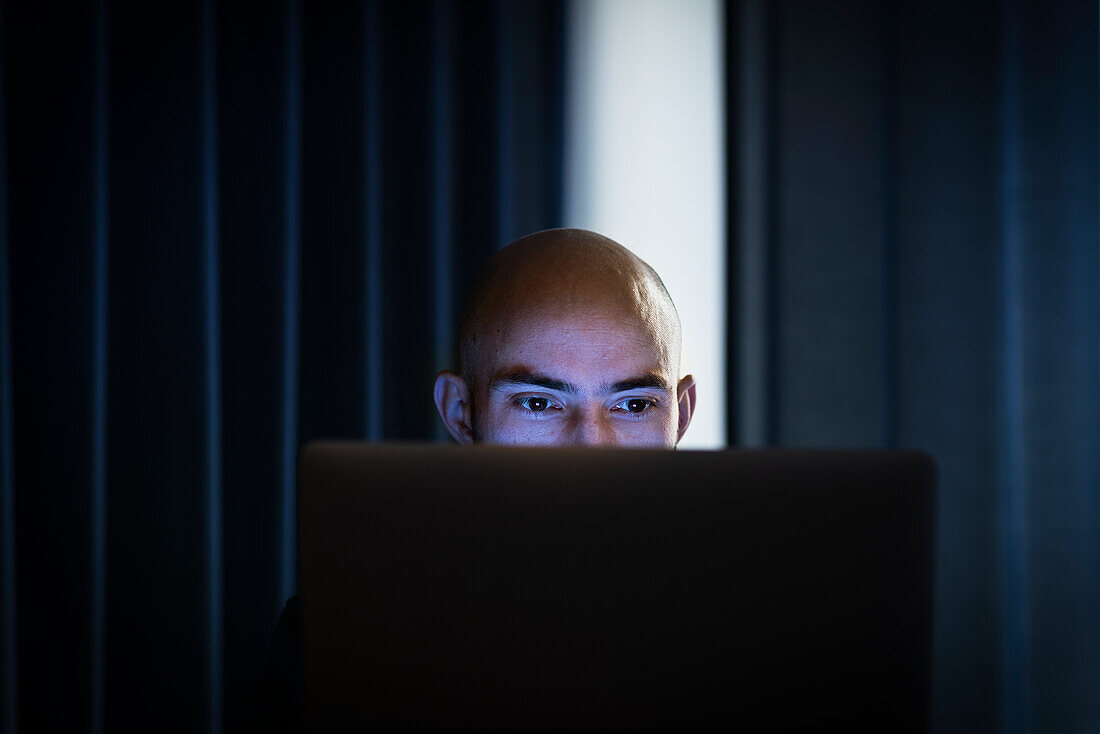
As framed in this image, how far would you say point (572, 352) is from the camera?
1065 millimetres

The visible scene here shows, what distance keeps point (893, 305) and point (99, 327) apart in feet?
5.60

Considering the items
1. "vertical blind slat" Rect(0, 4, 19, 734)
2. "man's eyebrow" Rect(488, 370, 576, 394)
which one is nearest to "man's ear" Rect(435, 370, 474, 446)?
"man's eyebrow" Rect(488, 370, 576, 394)

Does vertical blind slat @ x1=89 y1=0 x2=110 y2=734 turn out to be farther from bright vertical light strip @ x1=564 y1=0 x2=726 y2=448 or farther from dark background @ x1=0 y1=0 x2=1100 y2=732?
bright vertical light strip @ x1=564 y1=0 x2=726 y2=448

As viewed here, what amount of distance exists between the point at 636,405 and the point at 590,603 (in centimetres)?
67

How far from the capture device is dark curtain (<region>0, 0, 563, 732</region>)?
5.14ft

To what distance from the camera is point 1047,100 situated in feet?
6.09

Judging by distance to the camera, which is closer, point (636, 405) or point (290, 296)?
point (636, 405)

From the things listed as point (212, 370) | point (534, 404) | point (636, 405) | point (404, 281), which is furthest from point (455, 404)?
point (212, 370)

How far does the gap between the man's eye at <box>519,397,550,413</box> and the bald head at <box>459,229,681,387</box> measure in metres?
0.09

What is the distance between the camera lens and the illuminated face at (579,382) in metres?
1.06

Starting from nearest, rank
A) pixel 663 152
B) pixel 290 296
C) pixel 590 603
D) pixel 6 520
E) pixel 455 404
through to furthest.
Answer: pixel 590 603 → pixel 455 404 → pixel 6 520 → pixel 290 296 → pixel 663 152

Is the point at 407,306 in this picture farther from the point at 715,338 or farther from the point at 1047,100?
the point at 1047,100

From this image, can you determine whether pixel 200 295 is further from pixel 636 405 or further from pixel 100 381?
pixel 636 405

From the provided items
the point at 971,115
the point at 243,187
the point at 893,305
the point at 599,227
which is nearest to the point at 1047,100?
the point at 971,115
